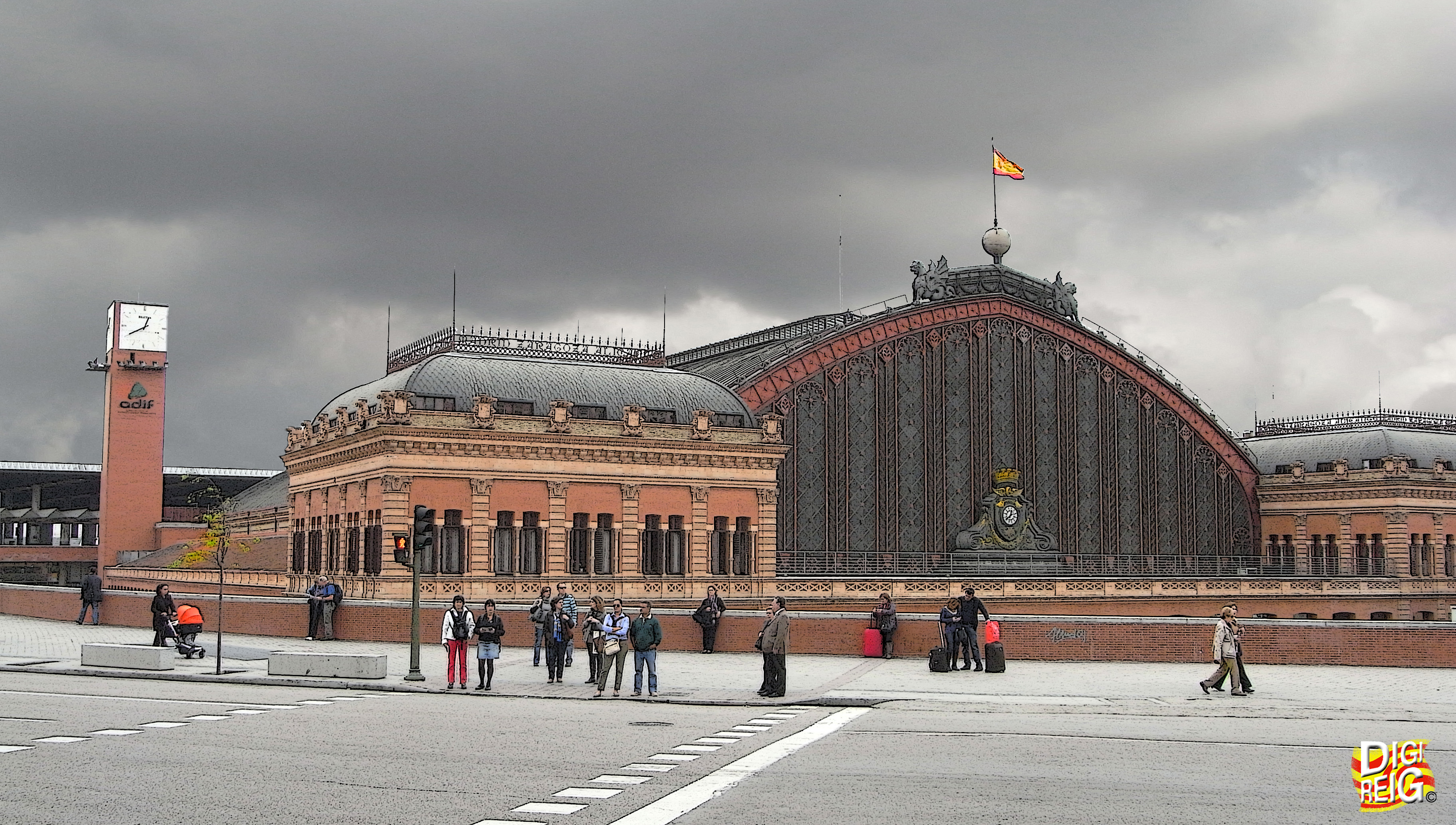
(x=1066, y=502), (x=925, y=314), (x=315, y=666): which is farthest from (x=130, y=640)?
(x=1066, y=502)

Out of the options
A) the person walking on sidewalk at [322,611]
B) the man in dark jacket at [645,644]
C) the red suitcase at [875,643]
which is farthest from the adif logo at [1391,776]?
the person walking on sidewalk at [322,611]

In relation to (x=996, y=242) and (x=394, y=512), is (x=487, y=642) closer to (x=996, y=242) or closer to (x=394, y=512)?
(x=394, y=512)

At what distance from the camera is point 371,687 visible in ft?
94.8

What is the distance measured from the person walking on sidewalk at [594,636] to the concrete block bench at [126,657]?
922 cm

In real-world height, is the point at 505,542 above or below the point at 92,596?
above

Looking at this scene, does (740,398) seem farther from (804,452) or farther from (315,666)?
(315,666)

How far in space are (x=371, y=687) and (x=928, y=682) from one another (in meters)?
10.9

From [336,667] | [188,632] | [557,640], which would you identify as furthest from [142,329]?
[557,640]

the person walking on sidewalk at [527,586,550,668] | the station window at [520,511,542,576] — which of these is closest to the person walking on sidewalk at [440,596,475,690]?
the person walking on sidewalk at [527,586,550,668]

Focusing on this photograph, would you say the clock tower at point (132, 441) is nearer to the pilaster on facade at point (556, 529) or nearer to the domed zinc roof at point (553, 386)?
the domed zinc roof at point (553, 386)

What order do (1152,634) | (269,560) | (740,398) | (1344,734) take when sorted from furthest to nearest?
1. (269,560)
2. (740,398)
3. (1152,634)
4. (1344,734)

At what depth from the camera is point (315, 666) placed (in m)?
30.4

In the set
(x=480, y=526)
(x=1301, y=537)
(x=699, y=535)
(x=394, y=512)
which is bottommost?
(x=699, y=535)

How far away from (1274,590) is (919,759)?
54.1 meters
